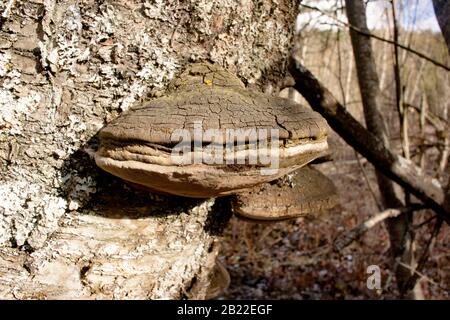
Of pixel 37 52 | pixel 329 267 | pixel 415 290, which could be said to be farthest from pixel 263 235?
pixel 37 52

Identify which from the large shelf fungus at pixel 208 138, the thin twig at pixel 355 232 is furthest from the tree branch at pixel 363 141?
the large shelf fungus at pixel 208 138

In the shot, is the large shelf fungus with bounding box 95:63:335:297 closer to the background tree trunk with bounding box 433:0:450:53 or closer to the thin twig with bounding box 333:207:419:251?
the background tree trunk with bounding box 433:0:450:53

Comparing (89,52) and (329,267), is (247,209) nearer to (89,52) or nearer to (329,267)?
(89,52)

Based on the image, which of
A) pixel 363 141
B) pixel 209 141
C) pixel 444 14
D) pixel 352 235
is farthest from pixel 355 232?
pixel 209 141

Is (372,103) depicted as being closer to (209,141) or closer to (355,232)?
(355,232)

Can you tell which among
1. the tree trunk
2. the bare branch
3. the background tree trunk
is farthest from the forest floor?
the background tree trunk

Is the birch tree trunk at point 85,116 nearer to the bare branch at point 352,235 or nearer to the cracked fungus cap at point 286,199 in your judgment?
the cracked fungus cap at point 286,199
